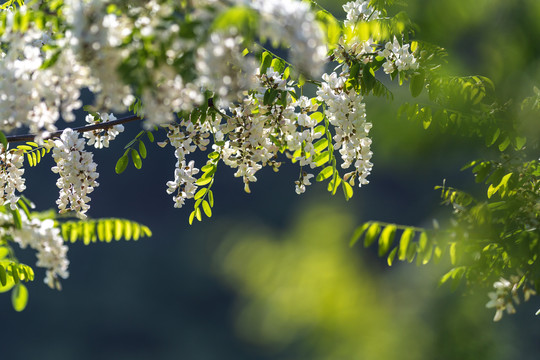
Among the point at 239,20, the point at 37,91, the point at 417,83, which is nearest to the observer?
the point at 239,20

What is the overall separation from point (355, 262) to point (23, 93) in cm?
132

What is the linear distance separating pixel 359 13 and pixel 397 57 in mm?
287

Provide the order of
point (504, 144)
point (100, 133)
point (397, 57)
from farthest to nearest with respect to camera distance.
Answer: point (100, 133)
point (397, 57)
point (504, 144)

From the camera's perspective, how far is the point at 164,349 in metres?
29.0

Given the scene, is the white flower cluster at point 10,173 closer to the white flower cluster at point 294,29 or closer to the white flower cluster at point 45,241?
the white flower cluster at point 45,241

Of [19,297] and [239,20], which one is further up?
[239,20]

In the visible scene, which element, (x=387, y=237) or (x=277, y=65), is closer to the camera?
(x=387, y=237)

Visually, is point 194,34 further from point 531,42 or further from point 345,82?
point 345,82

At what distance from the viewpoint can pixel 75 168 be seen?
10.2 feet

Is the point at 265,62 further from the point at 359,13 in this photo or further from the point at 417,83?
the point at 417,83

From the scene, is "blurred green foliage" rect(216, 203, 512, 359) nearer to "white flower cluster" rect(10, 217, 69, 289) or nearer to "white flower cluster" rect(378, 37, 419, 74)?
"white flower cluster" rect(10, 217, 69, 289)

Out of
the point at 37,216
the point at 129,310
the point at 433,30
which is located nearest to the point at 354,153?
the point at 37,216

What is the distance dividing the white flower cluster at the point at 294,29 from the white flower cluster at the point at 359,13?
146 centimetres

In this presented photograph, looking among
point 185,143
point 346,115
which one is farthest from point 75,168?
point 346,115
